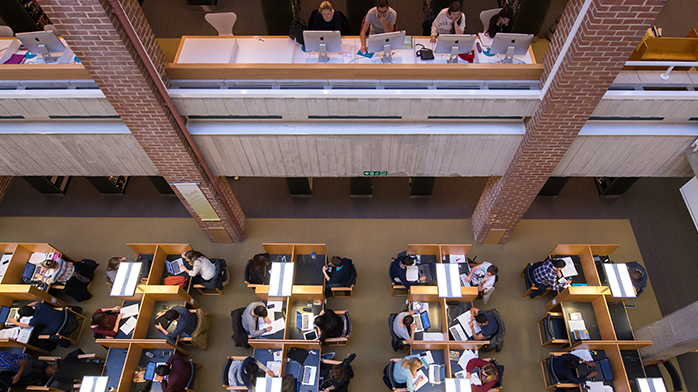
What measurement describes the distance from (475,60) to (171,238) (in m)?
7.06

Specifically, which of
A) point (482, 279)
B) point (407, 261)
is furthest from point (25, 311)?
point (482, 279)

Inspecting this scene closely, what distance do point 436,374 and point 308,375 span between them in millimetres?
2082

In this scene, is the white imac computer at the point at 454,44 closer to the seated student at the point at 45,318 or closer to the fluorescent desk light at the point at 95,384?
the fluorescent desk light at the point at 95,384

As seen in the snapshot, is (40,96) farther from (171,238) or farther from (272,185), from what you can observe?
(272,185)

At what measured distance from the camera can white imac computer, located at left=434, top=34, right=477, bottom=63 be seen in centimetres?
605

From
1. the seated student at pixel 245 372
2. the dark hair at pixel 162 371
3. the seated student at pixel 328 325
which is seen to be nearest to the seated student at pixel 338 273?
the seated student at pixel 328 325

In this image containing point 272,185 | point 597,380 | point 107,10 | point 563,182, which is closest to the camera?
point 107,10

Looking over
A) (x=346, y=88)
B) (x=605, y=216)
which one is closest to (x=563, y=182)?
(x=605, y=216)

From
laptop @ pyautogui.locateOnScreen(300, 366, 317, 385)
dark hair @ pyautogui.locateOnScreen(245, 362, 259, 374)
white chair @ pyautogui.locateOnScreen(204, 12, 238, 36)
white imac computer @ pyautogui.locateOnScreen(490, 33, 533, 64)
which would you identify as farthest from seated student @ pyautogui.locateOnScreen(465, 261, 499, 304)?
white chair @ pyautogui.locateOnScreen(204, 12, 238, 36)

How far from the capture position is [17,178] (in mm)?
10234

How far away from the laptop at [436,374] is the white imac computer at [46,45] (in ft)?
24.1

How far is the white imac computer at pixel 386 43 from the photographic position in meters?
6.06

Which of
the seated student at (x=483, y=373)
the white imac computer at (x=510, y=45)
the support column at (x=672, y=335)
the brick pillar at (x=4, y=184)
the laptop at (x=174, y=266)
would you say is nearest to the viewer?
the white imac computer at (x=510, y=45)

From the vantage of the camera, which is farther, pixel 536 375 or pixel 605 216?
pixel 605 216
